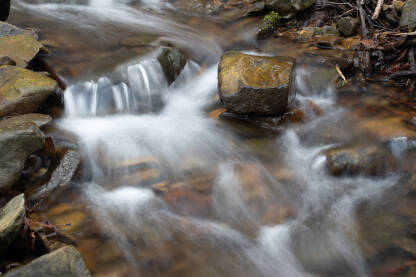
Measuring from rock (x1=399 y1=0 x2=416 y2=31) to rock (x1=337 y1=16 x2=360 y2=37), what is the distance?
95 cm

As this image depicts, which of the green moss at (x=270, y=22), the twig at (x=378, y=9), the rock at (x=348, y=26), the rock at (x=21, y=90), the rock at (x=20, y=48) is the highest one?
the twig at (x=378, y=9)

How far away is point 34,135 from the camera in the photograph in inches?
141

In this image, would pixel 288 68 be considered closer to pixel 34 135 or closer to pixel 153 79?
pixel 153 79

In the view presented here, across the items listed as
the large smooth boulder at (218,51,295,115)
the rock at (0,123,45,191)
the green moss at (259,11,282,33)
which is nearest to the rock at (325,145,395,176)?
the large smooth boulder at (218,51,295,115)

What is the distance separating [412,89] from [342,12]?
302cm

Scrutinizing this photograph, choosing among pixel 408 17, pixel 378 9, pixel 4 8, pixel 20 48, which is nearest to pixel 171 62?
pixel 20 48

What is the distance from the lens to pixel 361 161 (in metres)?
4.13

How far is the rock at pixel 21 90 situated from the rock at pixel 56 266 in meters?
2.82

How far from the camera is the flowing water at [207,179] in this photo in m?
3.32

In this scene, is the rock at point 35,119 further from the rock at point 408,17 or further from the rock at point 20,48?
the rock at point 408,17

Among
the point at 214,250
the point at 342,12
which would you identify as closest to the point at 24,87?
the point at 214,250

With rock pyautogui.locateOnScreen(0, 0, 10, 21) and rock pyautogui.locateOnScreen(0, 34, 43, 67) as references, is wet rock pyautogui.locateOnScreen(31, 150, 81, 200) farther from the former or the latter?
rock pyautogui.locateOnScreen(0, 0, 10, 21)

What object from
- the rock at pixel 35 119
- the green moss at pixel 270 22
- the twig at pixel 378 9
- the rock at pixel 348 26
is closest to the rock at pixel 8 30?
the rock at pixel 35 119

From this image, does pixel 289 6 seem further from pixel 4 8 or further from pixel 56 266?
pixel 56 266
